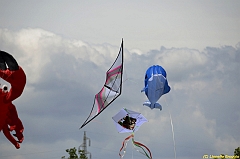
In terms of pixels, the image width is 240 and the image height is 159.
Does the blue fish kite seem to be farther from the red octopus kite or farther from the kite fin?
the red octopus kite

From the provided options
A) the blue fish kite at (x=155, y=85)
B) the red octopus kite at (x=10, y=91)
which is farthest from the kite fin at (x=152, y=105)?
the red octopus kite at (x=10, y=91)

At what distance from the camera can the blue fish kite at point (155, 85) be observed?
71.6m

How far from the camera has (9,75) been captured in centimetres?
6069

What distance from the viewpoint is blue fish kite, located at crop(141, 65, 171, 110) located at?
71562mm

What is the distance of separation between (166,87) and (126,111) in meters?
4.36

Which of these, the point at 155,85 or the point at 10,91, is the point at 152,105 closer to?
the point at 155,85

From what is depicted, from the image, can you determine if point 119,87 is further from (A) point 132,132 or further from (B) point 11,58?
(B) point 11,58

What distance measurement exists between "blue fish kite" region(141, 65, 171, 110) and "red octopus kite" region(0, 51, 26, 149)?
13.0 m

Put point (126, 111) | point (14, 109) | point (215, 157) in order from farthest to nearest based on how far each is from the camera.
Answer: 1. point (126, 111)
2. point (14, 109)
3. point (215, 157)

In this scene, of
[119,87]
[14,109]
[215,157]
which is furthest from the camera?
[119,87]

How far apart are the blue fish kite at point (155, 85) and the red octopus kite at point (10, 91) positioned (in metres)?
13.0

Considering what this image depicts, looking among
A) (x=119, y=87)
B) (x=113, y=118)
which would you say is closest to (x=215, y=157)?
(x=119, y=87)

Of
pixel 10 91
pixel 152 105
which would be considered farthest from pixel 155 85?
pixel 10 91

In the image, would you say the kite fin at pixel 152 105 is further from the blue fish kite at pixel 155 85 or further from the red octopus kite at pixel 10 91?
the red octopus kite at pixel 10 91
